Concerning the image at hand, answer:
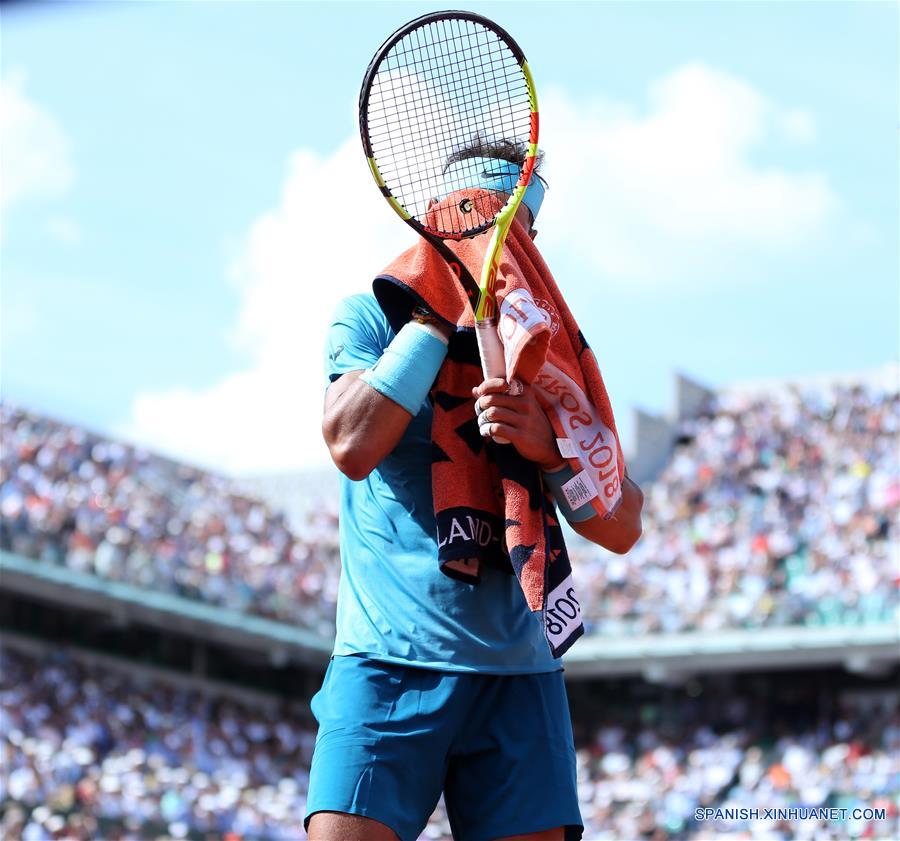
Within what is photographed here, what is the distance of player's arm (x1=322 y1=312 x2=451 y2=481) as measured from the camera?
3.00m

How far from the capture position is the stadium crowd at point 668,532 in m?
20.8

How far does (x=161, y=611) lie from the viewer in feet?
71.3

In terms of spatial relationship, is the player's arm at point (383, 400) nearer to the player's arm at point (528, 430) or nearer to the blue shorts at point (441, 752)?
the player's arm at point (528, 430)

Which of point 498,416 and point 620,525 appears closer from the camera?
point 498,416

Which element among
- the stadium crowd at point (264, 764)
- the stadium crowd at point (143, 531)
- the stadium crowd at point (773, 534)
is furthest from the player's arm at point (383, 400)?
the stadium crowd at point (143, 531)

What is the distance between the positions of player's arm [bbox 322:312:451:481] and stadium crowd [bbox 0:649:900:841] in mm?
12877

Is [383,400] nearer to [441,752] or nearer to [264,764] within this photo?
[441,752]

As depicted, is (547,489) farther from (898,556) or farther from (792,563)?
(792,563)

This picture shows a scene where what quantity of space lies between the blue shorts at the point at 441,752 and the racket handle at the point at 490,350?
0.54m

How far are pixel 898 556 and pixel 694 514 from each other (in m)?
4.59

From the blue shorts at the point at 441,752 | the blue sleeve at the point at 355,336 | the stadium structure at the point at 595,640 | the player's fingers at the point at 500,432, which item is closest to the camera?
the player's fingers at the point at 500,432

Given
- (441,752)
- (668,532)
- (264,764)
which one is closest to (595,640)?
(668,532)

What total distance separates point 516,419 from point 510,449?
0.48 feet

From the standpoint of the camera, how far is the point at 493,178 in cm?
329
